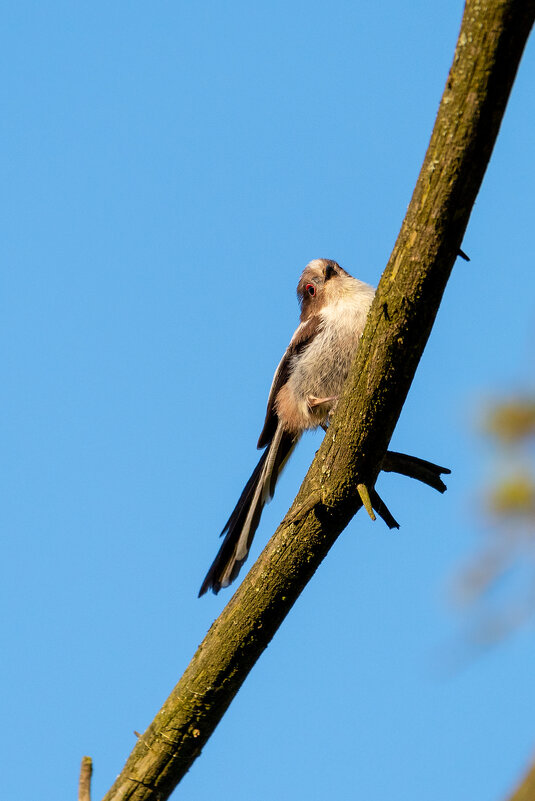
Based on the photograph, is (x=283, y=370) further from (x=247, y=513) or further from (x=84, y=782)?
(x=84, y=782)

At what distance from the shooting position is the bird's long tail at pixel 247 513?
426 cm

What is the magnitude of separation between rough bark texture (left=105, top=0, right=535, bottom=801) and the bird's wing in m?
1.85

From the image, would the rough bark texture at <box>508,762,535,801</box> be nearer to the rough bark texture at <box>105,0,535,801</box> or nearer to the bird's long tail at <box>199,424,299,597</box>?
the rough bark texture at <box>105,0,535,801</box>

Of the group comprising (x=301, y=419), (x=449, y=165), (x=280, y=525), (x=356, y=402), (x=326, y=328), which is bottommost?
(x=280, y=525)

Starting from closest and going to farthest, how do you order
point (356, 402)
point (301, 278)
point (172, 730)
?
1. point (356, 402)
2. point (172, 730)
3. point (301, 278)

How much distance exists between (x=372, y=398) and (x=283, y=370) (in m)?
2.27

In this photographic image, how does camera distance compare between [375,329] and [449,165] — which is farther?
[375,329]

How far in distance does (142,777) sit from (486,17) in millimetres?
2674

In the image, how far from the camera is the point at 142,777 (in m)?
3.02

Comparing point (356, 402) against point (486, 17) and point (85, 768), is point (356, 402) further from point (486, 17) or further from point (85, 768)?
point (85, 768)

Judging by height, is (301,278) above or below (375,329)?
above

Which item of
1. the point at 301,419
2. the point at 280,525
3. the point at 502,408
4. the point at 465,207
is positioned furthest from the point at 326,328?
the point at 502,408

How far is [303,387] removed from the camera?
15.8 ft

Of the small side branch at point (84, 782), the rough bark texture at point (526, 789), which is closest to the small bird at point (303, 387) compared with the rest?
the small side branch at point (84, 782)
